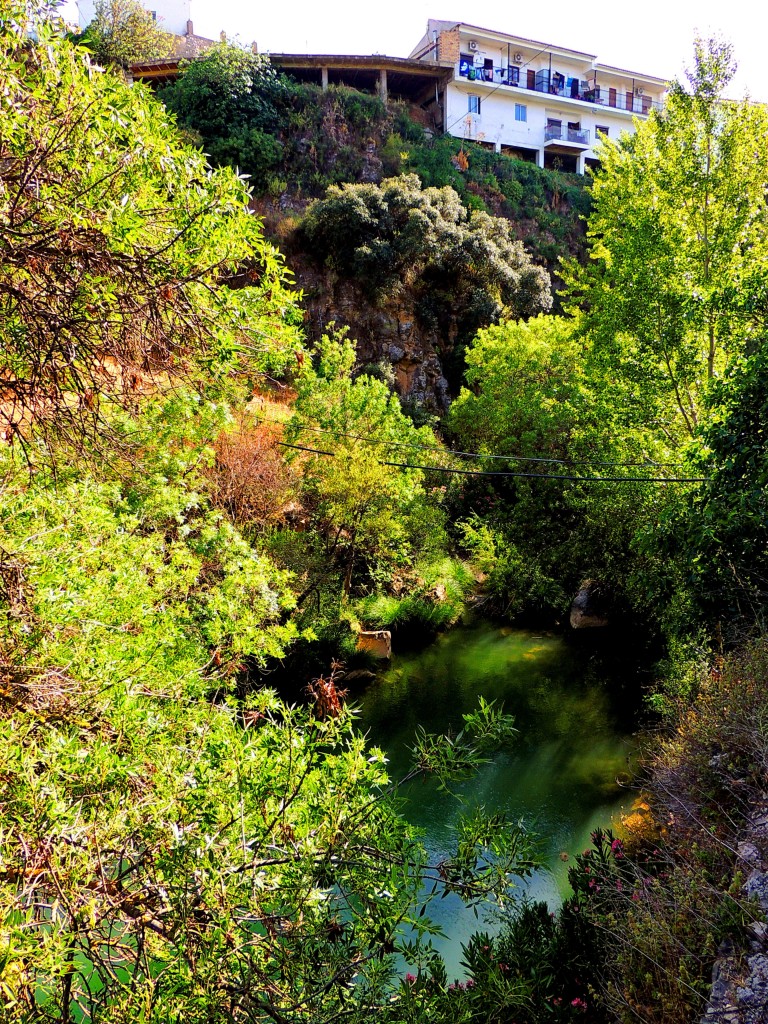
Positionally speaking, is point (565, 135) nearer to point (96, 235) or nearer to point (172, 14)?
point (172, 14)

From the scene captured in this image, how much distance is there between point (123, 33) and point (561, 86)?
22.7 meters

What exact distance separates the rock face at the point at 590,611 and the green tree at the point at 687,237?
220 inches

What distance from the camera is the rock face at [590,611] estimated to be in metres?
17.9

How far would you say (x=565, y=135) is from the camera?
1480 inches

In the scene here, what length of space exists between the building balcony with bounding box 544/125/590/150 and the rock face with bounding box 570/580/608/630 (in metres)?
28.8

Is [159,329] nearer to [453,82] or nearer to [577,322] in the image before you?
[577,322]

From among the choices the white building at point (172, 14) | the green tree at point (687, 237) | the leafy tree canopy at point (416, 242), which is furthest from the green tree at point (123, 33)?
the green tree at point (687, 237)

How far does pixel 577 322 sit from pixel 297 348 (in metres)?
17.8

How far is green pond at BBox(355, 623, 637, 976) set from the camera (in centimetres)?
974

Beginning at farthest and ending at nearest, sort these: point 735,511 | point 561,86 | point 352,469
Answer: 1. point 561,86
2. point 352,469
3. point 735,511

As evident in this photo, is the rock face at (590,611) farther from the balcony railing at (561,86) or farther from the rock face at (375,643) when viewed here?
the balcony railing at (561,86)

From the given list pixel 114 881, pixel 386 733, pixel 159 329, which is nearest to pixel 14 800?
pixel 114 881

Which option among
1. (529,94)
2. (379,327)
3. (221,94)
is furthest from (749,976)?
(529,94)

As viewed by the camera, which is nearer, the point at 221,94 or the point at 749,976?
the point at 749,976
